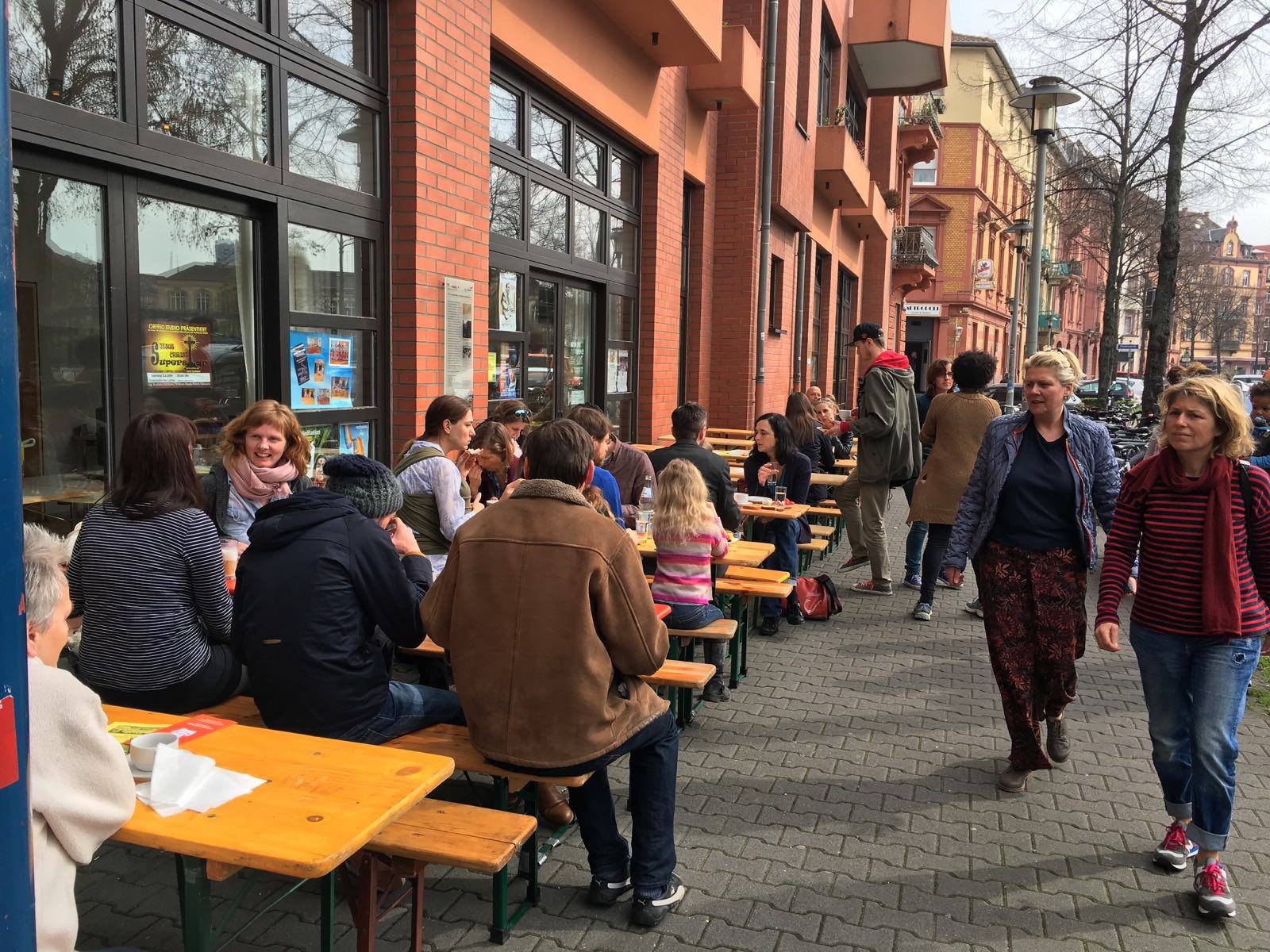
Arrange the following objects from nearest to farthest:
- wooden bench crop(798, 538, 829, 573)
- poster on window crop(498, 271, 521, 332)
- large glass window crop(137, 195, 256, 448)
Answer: large glass window crop(137, 195, 256, 448) < poster on window crop(498, 271, 521, 332) < wooden bench crop(798, 538, 829, 573)

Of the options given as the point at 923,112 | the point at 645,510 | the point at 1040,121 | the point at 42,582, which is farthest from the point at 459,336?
the point at 923,112

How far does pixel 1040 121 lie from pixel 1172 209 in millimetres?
5566

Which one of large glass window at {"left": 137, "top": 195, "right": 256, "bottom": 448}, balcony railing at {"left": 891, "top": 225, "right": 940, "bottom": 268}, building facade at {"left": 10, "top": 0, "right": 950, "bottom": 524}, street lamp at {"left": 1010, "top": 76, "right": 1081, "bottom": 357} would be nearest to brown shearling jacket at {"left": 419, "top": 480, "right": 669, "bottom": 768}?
building facade at {"left": 10, "top": 0, "right": 950, "bottom": 524}

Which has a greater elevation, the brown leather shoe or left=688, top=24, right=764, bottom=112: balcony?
left=688, top=24, right=764, bottom=112: balcony

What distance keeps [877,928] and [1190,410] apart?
6.85 feet

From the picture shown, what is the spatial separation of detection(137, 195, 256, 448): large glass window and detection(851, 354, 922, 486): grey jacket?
16.2 ft

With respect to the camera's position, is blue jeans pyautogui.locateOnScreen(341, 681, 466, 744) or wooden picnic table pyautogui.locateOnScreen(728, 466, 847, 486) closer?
blue jeans pyautogui.locateOnScreen(341, 681, 466, 744)

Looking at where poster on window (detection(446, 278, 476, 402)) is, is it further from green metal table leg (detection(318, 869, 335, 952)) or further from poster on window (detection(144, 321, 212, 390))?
green metal table leg (detection(318, 869, 335, 952))

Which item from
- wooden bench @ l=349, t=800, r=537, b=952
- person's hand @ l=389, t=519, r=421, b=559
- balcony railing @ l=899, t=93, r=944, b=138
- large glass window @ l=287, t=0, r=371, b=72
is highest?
balcony railing @ l=899, t=93, r=944, b=138

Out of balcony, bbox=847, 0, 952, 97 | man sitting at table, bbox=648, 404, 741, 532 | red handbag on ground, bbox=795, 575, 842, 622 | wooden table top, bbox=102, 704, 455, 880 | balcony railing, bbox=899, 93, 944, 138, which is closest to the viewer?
wooden table top, bbox=102, 704, 455, 880

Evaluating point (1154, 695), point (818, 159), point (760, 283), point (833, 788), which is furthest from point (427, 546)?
point (818, 159)

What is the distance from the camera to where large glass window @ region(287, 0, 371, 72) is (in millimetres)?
5395

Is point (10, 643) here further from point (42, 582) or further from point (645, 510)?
point (645, 510)

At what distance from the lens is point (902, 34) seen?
709 inches
